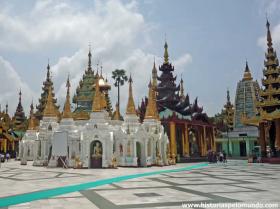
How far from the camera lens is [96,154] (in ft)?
95.3

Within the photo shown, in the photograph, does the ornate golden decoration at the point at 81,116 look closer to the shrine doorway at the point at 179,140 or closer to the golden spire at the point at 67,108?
the golden spire at the point at 67,108

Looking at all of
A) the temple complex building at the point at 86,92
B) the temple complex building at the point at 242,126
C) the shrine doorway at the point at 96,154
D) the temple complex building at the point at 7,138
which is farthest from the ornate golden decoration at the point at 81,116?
the temple complex building at the point at 242,126

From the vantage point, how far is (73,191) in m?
12.7

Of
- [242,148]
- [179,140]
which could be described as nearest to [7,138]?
[179,140]

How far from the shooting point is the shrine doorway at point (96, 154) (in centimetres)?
2855

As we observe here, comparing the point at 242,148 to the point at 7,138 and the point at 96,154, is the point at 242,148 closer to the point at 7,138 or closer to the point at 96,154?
the point at 96,154

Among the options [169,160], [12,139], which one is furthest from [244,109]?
[12,139]

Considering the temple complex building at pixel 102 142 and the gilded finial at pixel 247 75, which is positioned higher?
the gilded finial at pixel 247 75

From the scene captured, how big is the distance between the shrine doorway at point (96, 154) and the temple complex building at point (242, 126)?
98.1ft

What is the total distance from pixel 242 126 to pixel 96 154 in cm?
3343

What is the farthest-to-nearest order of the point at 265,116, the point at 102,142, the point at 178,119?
the point at 178,119 → the point at 265,116 → the point at 102,142

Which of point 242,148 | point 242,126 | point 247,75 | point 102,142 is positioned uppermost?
point 247,75

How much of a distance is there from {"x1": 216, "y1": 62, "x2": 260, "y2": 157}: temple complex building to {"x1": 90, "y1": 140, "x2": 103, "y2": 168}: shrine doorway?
98.1 ft

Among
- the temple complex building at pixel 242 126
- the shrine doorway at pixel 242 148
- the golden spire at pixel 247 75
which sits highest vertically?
the golden spire at pixel 247 75
